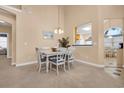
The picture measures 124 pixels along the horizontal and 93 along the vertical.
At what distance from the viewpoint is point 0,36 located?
1239cm

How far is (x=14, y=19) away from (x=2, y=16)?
2.05 ft

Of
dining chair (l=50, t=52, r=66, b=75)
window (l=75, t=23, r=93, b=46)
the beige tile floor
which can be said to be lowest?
the beige tile floor

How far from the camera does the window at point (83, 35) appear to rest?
6309mm

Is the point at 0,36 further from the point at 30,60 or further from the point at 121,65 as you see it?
the point at 121,65

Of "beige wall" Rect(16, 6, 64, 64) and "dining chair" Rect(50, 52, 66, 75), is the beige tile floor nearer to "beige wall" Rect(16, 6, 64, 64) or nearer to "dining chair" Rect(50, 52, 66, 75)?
"dining chair" Rect(50, 52, 66, 75)

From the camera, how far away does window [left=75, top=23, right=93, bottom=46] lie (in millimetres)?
6309

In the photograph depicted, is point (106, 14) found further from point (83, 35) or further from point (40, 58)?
point (40, 58)

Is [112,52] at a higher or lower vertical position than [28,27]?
lower

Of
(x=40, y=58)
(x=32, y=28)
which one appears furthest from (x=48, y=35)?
(x=40, y=58)

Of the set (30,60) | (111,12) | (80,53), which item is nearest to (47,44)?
(30,60)

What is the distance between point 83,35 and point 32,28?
10.2 feet

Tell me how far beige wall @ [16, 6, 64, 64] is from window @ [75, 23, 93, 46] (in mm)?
1547

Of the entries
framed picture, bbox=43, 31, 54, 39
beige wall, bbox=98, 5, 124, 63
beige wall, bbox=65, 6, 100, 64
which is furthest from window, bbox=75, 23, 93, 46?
framed picture, bbox=43, 31, 54, 39

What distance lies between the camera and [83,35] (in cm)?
690
